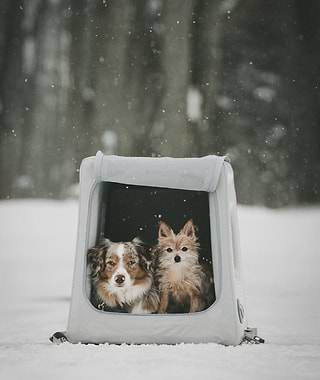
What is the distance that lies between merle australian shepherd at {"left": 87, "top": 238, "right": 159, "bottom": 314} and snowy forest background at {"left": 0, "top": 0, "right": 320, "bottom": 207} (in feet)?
4.97

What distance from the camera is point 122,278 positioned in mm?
1447

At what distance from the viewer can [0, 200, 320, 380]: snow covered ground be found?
1.17 metres

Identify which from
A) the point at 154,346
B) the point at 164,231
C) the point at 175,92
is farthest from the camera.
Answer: the point at 175,92

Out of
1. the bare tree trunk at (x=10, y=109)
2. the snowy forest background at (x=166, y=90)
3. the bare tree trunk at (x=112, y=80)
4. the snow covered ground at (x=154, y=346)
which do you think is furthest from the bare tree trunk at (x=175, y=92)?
the bare tree trunk at (x=10, y=109)

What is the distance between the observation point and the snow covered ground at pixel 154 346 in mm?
1172

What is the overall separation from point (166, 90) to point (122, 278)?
5.41 ft

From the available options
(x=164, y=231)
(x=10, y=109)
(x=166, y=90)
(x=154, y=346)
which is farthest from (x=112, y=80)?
(x=154, y=346)

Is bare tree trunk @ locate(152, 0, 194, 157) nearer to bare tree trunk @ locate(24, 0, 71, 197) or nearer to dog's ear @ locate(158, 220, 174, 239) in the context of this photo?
bare tree trunk @ locate(24, 0, 71, 197)

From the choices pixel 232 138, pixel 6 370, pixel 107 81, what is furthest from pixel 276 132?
pixel 6 370

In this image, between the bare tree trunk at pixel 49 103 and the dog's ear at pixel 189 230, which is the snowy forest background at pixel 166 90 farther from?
the dog's ear at pixel 189 230

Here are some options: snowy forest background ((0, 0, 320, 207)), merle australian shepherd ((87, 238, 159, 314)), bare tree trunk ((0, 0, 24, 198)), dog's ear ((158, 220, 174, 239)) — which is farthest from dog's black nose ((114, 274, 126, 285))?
bare tree trunk ((0, 0, 24, 198))

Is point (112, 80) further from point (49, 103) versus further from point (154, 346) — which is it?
point (154, 346)

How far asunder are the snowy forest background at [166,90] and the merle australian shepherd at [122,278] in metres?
1.51

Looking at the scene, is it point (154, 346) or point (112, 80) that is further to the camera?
point (112, 80)
